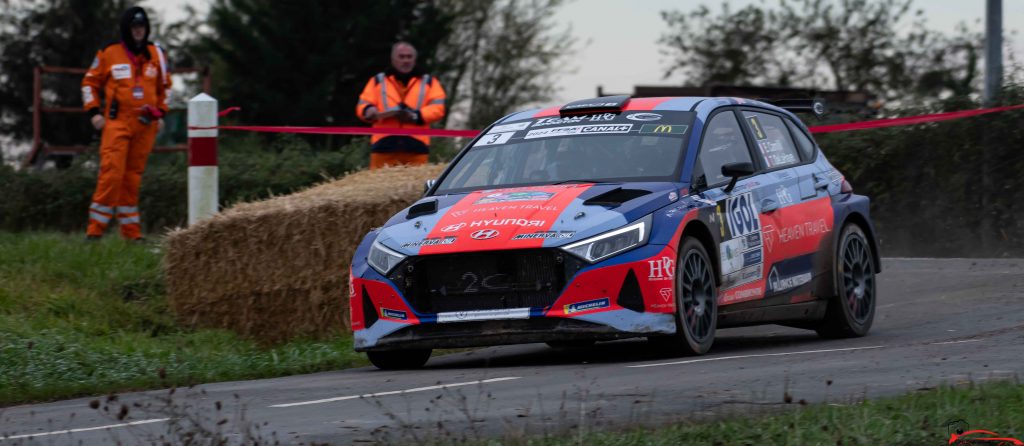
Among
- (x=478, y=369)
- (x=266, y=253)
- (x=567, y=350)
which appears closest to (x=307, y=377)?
(x=478, y=369)

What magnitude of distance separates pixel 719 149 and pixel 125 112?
691cm

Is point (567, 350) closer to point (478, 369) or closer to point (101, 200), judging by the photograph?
point (478, 369)

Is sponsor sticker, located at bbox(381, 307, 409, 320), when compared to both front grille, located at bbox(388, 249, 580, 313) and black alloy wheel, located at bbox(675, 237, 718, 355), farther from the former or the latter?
black alloy wheel, located at bbox(675, 237, 718, 355)

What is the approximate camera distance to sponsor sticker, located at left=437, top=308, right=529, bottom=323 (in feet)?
32.2

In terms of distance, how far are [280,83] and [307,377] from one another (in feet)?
95.1

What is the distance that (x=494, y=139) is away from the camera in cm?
1155

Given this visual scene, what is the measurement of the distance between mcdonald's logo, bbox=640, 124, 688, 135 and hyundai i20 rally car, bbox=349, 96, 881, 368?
0.04 feet

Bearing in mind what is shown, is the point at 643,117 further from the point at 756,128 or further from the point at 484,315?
the point at 484,315

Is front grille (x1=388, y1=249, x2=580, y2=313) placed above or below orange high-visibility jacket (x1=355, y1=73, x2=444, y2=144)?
below

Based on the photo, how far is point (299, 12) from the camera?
38219 millimetres

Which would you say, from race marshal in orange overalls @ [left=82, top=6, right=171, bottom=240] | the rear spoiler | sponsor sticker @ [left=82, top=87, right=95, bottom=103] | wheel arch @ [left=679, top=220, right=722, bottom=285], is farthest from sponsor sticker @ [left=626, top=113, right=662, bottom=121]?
sponsor sticker @ [left=82, top=87, right=95, bottom=103]

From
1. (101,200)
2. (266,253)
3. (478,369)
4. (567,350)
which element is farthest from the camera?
(101,200)

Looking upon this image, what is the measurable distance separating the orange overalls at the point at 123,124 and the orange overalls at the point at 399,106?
6.43 feet

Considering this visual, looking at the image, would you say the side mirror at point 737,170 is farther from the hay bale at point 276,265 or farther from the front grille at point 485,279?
the hay bale at point 276,265
